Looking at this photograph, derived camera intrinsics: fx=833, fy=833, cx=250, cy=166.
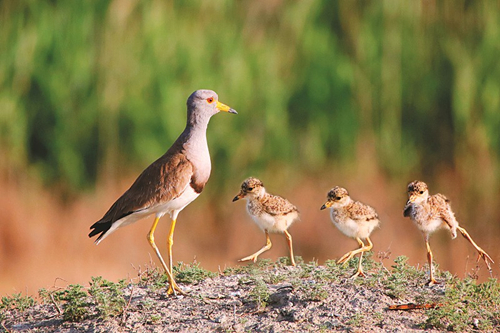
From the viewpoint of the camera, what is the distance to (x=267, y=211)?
256 inches

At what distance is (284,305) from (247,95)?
4850 mm

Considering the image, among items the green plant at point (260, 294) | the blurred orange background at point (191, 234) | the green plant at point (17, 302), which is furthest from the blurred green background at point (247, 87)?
the green plant at point (260, 294)

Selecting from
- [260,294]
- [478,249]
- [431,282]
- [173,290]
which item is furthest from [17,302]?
[478,249]

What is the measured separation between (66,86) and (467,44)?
474cm

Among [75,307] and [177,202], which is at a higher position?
[177,202]

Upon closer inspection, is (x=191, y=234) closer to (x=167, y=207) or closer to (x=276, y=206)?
(x=276, y=206)

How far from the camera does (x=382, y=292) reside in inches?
215

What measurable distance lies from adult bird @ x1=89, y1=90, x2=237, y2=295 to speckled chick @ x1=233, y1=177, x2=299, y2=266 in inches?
26.8

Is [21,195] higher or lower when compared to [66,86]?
lower

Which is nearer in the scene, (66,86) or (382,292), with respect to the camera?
(382,292)

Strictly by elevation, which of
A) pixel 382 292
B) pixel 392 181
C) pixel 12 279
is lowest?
pixel 382 292

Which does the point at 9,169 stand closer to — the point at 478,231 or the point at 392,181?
the point at 392,181

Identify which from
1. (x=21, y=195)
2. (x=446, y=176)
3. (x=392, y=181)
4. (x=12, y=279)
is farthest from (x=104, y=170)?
(x=446, y=176)

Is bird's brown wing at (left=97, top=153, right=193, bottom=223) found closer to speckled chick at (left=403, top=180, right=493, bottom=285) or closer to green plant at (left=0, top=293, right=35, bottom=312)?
green plant at (left=0, top=293, right=35, bottom=312)
